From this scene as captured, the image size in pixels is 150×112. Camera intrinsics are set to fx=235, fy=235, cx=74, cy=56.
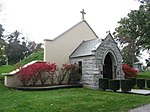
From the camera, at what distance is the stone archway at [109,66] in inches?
877

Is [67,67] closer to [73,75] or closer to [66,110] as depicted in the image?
[73,75]

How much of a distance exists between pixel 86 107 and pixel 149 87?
12.5 m

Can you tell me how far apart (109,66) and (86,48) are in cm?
283

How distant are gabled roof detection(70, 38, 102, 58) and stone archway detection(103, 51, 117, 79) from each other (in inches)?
63.9

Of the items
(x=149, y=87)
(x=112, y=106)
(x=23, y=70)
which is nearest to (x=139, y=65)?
(x=149, y=87)

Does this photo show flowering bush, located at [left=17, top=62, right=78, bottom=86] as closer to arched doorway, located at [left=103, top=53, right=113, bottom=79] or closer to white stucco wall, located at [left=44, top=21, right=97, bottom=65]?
white stucco wall, located at [left=44, top=21, right=97, bottom=65]

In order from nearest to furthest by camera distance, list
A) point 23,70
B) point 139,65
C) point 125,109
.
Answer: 1. point 125,109
2. point 23,70
3. point 139,65

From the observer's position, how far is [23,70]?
62.8 ft

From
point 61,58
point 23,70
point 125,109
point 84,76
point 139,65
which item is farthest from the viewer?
point 139,65

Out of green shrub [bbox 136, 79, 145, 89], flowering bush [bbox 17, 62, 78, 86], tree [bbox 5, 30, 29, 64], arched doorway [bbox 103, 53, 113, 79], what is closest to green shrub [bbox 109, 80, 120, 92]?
flowering bush [bbox 17, 62, 78, 86]

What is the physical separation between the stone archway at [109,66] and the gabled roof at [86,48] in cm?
162

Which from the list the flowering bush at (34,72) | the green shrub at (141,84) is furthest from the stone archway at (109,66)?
the flowering bush at (34,72)

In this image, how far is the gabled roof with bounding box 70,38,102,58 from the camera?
2116 cm

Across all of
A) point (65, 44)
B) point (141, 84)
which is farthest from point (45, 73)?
point (141, 84)
